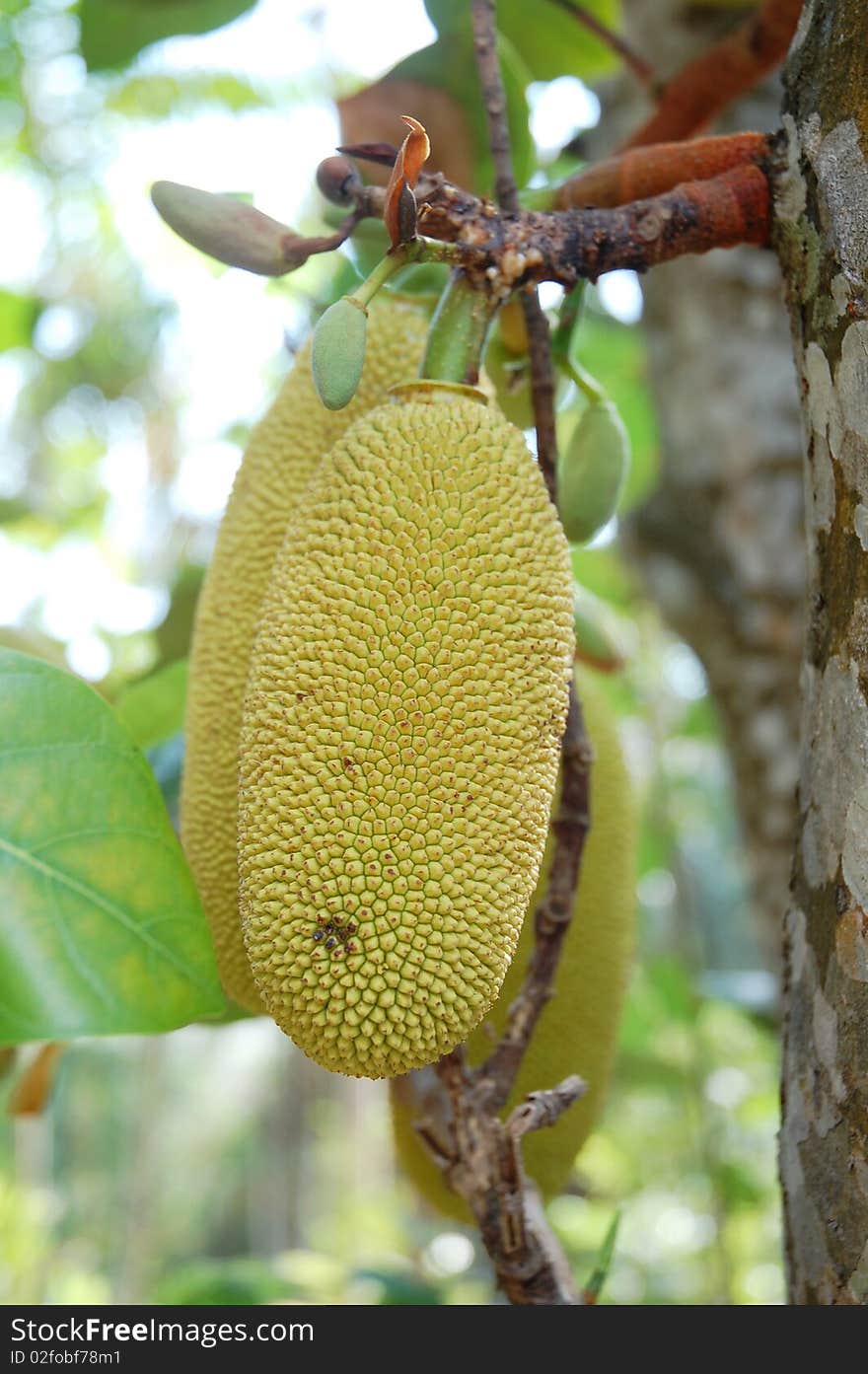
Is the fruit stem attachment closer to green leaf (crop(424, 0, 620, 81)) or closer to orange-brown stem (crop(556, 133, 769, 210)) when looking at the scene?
orange-brown stem (crop(556, 133, 769, 210))

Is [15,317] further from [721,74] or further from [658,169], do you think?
[658,169]

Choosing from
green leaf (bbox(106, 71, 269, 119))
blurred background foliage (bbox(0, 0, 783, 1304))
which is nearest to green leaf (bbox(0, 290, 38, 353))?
blurred background foliage (bbox(0, 0, 783, 1304))

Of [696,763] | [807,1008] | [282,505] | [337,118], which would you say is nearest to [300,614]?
[282,505]

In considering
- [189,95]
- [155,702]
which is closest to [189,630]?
[155,702]

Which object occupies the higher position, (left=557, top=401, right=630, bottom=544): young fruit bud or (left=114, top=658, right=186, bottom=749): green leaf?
(left=557, top=401, right=630, bottom=544): young fruit bud

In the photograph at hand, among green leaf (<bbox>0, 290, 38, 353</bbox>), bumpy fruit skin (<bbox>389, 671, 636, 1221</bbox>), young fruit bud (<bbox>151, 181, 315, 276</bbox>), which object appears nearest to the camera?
young fruit bud (<bbox>151, 181, 315, 276</bbox>)
